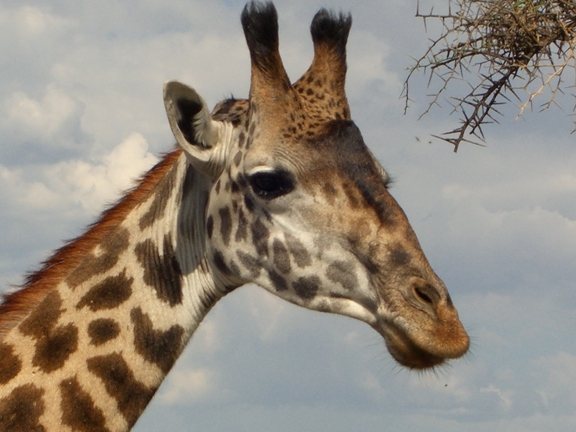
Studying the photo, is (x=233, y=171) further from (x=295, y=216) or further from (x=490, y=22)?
(x=490, y=22)

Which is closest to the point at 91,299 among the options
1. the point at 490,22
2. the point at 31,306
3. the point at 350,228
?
the point at 31,306

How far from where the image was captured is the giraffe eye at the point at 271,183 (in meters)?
7.53

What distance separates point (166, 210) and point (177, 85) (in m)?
1.23

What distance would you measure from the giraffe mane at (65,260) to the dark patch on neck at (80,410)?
0.90m

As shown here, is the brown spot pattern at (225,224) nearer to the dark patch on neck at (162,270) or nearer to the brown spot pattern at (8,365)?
the dark patch on neck at (162,270)

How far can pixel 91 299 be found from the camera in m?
7.81

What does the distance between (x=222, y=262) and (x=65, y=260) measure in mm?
1493

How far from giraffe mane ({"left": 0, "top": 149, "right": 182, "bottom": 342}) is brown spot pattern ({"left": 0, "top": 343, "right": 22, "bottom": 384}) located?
0.86ft

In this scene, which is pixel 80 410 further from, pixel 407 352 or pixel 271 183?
pixel 407 352

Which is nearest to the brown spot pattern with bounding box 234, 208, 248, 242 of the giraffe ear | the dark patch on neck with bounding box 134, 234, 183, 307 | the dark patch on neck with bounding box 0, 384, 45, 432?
the giraffe ear

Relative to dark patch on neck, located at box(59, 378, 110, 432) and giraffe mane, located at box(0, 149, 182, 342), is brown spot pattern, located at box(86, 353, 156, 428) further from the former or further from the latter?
giraffe mane, located at box(0, 149, 182, 342)

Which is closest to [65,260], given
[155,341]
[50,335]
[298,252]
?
[50,335]

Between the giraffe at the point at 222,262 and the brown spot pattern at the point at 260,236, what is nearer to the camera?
the giraffe at the point at 222,262

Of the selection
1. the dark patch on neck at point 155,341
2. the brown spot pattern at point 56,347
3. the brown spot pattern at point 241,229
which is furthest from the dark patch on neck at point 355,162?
the brown spot pattern at point 56,347
